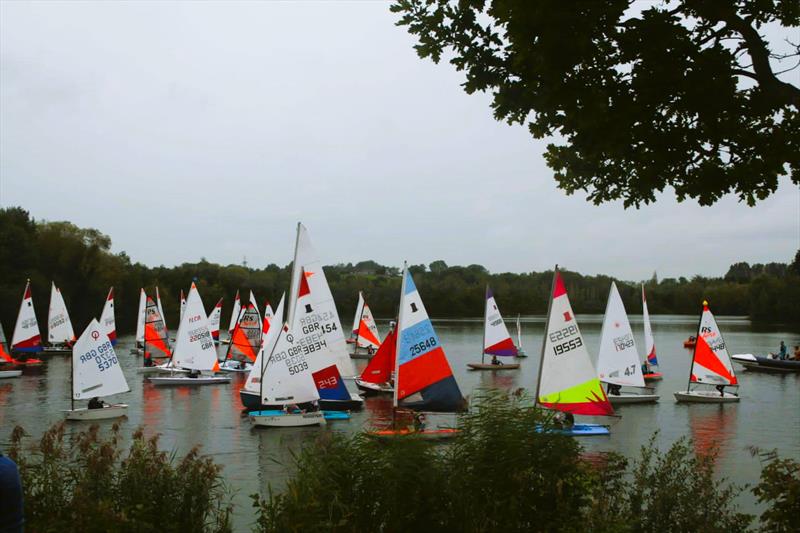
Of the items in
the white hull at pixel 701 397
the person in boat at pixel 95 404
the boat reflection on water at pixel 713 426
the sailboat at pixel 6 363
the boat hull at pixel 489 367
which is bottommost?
the boat reflection on water at pixel 713 426

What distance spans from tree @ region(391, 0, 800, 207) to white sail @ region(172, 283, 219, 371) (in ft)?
124

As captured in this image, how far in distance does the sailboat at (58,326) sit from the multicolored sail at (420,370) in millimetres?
50131

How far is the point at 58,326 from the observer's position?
66688 mm

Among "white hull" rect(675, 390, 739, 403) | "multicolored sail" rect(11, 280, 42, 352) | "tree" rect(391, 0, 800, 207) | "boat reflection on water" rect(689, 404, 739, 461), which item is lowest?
"boat reflection on water" rect(689, 404, 739, 461)

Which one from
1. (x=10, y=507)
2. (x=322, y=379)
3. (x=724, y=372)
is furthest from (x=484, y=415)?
(x=724, y=372)

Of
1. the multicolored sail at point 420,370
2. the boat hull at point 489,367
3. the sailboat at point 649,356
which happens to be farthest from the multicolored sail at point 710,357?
the multicolored sail at point 420,370

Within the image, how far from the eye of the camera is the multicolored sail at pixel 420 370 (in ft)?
81.4

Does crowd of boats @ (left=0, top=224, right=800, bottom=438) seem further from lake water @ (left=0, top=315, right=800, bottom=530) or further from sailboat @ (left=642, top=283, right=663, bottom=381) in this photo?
sailboat @ (left=642, top=283, right=663, bottom=381)

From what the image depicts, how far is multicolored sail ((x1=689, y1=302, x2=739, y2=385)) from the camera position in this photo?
3722cm

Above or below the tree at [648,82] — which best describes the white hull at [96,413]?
below

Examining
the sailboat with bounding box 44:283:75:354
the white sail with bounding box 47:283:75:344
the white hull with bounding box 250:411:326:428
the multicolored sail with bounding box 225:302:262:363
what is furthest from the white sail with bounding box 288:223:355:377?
the sailboat with bounding box 44:283:75:354

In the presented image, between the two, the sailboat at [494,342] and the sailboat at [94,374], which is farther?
the sailboat at [494,342]

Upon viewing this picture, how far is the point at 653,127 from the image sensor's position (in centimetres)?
924

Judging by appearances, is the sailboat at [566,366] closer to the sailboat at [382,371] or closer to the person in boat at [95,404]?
the sailboat at [382,371]
